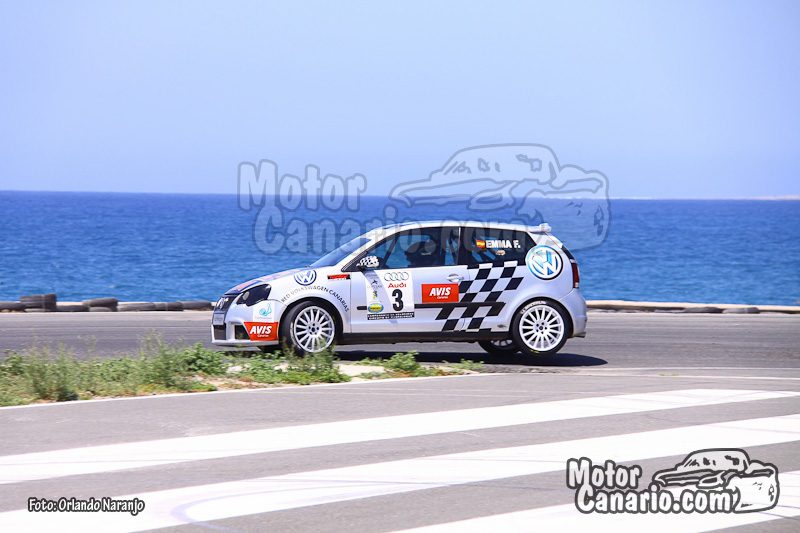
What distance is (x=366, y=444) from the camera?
22.1ft

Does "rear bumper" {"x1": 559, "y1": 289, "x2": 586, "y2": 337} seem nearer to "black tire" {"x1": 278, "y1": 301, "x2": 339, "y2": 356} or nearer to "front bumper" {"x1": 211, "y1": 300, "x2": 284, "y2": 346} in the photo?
"black tire" {"x1": 278, "y1": 301, "x2": 339, "y2": 356}

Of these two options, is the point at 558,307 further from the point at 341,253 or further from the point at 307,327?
the point at 307,327

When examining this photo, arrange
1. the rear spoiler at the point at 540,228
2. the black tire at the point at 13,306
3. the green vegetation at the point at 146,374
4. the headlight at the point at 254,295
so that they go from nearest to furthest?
the green vegetation at the point at 146,374
the headlight at the point at 254,295
the rear spoiler at the point at 540,228
the black tire at the point at 13,306

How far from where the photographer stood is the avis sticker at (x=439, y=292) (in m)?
11.4

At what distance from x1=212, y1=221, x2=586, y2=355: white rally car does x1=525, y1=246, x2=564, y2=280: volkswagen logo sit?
0.5 inches

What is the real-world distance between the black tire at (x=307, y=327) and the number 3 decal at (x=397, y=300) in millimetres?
812

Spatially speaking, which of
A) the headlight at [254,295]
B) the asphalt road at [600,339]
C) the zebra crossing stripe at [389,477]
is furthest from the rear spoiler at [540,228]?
the zebra crossing stripe at [389,477]

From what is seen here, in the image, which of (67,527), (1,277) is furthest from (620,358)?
(1,277)

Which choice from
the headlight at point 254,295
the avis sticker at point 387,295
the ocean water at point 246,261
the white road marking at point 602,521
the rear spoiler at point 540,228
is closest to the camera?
the white road marking at point 602,521

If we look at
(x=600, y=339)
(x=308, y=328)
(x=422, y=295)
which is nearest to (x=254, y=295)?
(x=308, y=328)

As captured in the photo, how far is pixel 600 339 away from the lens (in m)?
14.7

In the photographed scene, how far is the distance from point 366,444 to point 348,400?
1594mm

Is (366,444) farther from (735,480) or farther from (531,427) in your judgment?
(735,480)

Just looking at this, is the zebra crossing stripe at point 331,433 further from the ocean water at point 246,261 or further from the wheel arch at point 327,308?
the ocean water at point 246,261
